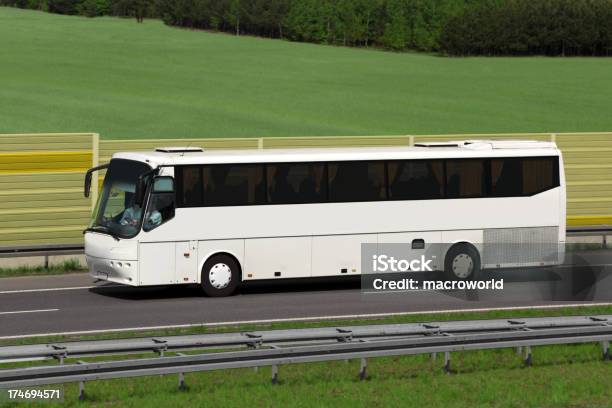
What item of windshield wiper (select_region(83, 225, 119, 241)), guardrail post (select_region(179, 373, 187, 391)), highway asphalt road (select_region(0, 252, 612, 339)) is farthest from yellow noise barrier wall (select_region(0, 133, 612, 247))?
guardrail post (select_region(179, 373, 187, 391))

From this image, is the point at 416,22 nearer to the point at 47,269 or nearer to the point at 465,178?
the point at 47,269

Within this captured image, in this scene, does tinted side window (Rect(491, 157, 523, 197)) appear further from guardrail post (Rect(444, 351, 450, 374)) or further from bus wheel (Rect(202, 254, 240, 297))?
guardrail post (Rect(444, 351, 450, 374))

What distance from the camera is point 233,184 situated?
2305cm

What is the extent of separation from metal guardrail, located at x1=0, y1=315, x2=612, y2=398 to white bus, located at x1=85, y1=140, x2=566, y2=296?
22.6 feet

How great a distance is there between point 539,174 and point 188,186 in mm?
6850

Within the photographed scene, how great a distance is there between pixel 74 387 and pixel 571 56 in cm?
10059

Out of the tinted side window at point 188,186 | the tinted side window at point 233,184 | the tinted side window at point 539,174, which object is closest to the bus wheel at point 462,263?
the tinted side window at point 539,174

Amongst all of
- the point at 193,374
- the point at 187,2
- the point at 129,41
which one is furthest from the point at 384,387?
the point at 187,2

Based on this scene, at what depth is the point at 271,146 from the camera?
2809cm

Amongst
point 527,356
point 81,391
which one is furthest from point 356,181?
point 81,391

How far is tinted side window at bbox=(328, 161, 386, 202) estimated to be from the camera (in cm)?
2366

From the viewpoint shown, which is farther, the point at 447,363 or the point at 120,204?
the point at 120,204

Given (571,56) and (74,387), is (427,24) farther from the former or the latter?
(74,387)

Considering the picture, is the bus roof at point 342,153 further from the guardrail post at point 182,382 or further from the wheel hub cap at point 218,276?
the guardrail post at point 182,382
